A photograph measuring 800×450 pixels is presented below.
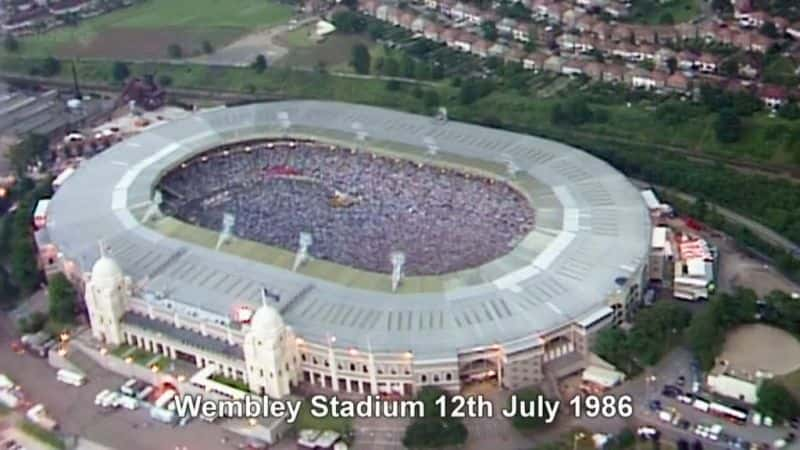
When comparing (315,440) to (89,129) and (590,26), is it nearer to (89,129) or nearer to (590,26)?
(89,129)

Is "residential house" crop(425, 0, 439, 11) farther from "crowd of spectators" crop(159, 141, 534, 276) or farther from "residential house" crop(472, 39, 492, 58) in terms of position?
"crowd of spectators" crop(159, 141, 534, 276)

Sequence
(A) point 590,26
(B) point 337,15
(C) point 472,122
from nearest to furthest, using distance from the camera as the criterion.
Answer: (C) point 472,122 → (A) point 590,26 → (B) point 337,15

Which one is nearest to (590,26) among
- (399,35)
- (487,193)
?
(399,35)

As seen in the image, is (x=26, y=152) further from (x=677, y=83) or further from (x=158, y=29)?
(x=677, y=83)

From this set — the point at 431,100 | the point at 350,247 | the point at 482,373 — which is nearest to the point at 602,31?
the point at 431,100

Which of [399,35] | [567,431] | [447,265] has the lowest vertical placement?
[567,431]

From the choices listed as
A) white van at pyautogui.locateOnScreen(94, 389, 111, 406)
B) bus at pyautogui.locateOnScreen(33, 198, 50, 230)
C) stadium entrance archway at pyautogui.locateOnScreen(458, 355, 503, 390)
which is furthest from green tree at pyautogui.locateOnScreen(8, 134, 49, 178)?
stadium entrance archway at pyautogui.locateOnScreen(458, 355, 503, 390)

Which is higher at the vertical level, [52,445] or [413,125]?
[413,125]
